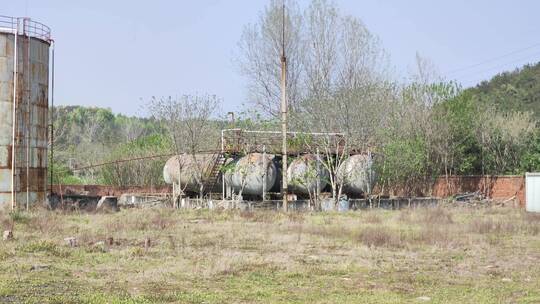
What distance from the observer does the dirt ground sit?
10.1 meters

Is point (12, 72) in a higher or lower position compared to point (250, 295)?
higher

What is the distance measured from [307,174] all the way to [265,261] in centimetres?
1742

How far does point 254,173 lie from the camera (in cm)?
3130

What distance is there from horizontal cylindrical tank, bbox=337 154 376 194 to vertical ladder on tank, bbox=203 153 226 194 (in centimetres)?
601

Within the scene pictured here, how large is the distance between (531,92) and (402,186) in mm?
33503

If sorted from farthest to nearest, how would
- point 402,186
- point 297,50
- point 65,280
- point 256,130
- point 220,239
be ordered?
point 297,50, point 402,186, point 256,130, point 220,239, point 65,280

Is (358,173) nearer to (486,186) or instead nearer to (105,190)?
(486,186)

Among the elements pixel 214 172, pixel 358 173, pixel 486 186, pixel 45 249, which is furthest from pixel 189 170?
pixel 45 249

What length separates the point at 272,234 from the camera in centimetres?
1836

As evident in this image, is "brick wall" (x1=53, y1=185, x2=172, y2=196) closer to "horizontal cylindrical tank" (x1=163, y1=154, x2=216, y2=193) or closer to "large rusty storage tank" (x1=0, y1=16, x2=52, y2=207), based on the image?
"horizontal cylindrical tank" (x1=163, y1=154, x2=216, y2=193)

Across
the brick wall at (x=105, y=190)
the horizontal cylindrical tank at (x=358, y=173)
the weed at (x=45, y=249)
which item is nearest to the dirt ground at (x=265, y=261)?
the weed at (x=45, y=249)

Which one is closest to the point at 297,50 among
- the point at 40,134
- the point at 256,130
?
the point at 256,130

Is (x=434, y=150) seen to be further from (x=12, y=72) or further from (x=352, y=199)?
(x=12, y=72)

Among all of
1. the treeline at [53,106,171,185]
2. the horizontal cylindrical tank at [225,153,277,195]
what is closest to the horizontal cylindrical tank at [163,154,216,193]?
the horizontal cylindrical tank at [225,153,277,195]
